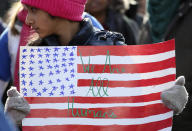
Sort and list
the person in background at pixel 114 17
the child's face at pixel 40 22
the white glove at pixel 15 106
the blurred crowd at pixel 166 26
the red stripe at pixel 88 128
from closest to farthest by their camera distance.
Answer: the white glove at pixel 15 106 < the red stripe at pixel 88 128 < the child's face at pixel 40 22 < the blurred crowd at pixel 166 26 < the person in background at pixel 114 17

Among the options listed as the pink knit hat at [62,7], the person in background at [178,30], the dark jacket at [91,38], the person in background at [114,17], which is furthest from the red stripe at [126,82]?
the person in background at [114,17]

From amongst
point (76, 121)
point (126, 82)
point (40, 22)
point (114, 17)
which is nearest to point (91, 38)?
point (40, 22)

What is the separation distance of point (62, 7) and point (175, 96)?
90 cm

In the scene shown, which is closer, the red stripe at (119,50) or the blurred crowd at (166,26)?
the red stripe at (119,50)

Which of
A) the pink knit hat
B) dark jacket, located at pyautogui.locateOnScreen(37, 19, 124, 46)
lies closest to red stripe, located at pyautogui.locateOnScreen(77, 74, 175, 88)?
dark jacket, located at pyautogui.locateOnScreen(37, 19, 124, 46)

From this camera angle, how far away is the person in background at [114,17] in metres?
5.78

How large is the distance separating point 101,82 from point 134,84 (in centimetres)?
18

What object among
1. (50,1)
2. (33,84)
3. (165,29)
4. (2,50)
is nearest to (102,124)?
(33,84)

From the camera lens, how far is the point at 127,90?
3016 millimetres

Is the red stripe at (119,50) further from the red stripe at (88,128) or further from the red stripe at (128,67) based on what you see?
the red stripe at (88,128)

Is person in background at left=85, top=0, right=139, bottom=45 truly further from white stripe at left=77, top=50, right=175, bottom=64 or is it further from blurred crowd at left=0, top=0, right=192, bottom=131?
white stripe at left=77, top=50, right=175, bottom=64

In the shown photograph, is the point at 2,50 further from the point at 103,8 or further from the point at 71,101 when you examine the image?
the point at 103,8

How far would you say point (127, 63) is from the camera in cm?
304

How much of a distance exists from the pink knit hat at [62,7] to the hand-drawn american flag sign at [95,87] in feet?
1.20
